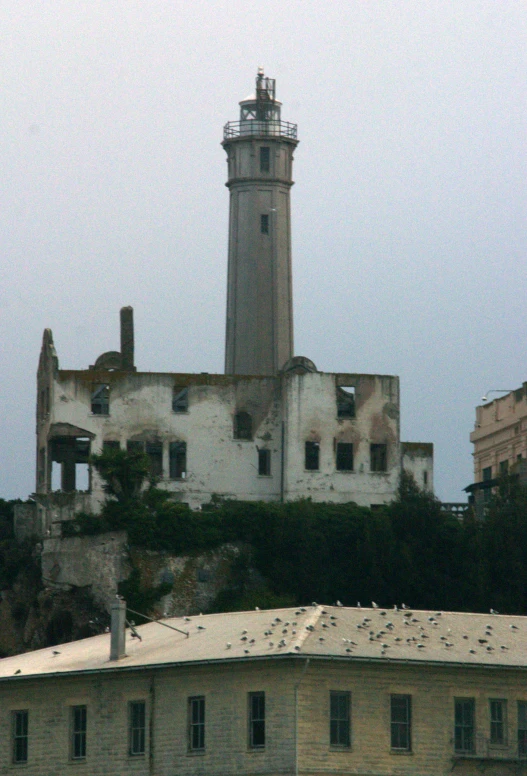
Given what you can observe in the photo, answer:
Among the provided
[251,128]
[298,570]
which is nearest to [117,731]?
[298,570]

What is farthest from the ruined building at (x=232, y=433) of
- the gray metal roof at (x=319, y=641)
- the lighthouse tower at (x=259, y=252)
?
the gray metal roof at (x=319, y=641)

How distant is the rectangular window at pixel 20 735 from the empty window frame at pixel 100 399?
105 feet

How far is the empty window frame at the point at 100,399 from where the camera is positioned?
324 feet

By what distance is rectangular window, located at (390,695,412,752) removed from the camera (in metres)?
64.0

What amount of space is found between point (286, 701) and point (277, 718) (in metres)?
0.54

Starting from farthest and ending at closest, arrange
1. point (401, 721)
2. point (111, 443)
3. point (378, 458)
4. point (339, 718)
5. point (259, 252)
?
1. point (259, 252)
2. point (378, 458)
3. point (111, 443)
4. point (401, 721)
5. point (339, 718)

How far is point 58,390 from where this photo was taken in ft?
323

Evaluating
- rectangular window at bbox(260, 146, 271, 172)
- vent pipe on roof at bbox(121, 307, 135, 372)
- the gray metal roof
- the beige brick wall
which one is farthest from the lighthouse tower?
the beige brick wall

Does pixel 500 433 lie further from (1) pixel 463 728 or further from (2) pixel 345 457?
(1) pixel 463 728

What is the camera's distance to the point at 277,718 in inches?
2475

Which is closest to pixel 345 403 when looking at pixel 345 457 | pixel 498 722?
pixel 345 457

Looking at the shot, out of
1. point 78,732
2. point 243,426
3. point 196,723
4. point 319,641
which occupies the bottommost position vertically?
point 78,732

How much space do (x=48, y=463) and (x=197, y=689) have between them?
35509 millimetres

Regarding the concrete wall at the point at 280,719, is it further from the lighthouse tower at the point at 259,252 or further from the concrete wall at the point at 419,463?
the lighthouse tower at the point at 259,252
